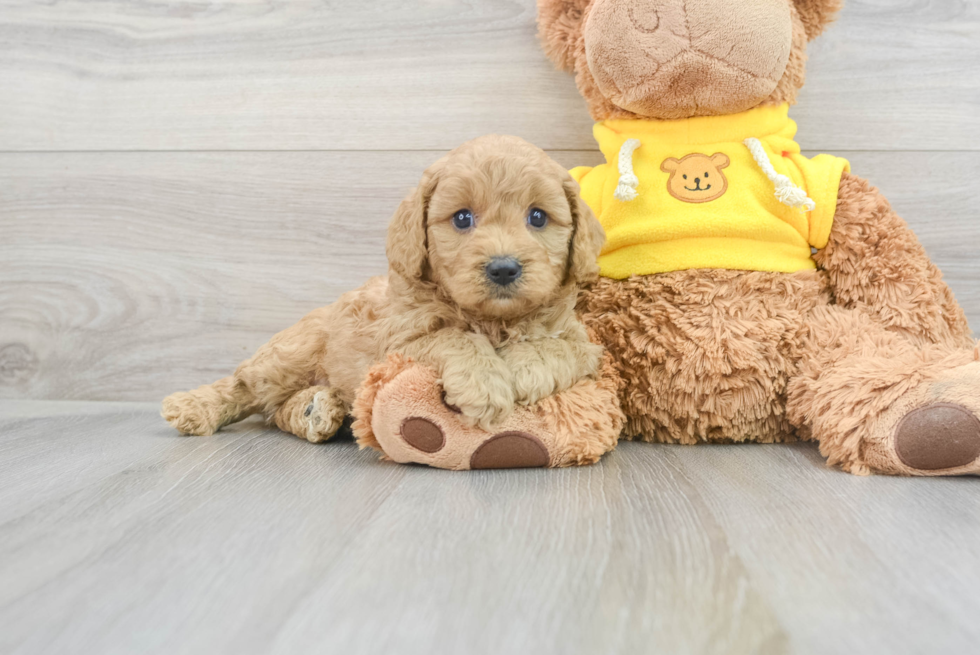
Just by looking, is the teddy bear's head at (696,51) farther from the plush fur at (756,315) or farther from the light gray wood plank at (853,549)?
the light gray wood plank at (853,549)

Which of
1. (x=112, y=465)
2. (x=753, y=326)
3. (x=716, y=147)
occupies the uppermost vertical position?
(x=716, y=147)

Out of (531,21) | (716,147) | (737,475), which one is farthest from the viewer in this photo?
(531,21)

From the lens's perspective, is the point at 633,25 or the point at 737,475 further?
the point at 633,25

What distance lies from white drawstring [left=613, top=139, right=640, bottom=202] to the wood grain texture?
50 centimetres

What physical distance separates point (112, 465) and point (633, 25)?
4.09 feet

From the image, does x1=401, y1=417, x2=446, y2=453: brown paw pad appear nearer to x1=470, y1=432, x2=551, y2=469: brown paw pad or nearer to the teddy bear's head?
x1=470, y1=432, x2=551, y2=469: brown paw pad

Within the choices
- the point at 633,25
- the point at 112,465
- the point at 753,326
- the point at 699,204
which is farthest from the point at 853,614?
the point at 112,465

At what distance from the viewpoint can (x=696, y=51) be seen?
4.25 ft

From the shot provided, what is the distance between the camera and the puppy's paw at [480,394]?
1.13 metres

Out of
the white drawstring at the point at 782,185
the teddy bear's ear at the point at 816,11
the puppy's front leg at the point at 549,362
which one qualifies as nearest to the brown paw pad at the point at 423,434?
the puppy's front leg at the point at 549,362

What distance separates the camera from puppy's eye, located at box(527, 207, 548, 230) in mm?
1235

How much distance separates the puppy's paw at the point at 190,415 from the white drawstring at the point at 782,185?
127cm

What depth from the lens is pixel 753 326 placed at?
133 cm

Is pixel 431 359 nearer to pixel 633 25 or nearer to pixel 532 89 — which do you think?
pixel 633 25
